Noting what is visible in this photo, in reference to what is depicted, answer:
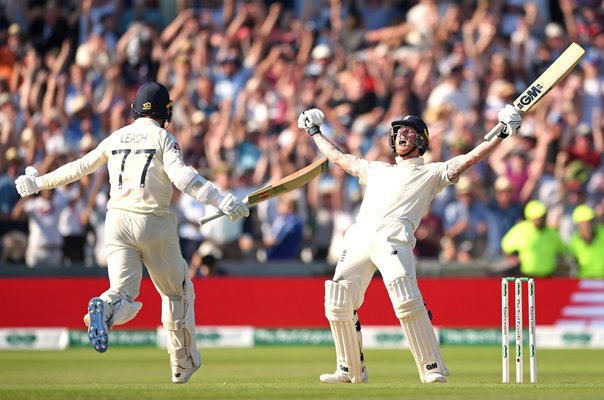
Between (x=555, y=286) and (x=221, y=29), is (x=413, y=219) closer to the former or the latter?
(x=555, y=286)

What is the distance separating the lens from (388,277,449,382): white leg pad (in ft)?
30.1

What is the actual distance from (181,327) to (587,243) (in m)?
7.57

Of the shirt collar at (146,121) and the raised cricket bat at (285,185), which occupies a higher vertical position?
the shirt collar at (146,121)

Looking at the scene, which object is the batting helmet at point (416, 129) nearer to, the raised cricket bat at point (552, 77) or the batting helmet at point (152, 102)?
the raised cricket bat at point (552, 77)

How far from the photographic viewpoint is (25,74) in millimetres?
17188

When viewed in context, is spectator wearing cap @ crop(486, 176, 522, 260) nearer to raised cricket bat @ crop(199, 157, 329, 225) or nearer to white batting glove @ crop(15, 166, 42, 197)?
raised cricket bat @ crop(199, 157, 329, 225)

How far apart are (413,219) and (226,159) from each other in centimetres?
738

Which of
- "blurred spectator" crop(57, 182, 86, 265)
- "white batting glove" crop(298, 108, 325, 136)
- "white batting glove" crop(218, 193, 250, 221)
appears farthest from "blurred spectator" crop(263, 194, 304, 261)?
"white batting glove" crop(218, 193, 250, 221)

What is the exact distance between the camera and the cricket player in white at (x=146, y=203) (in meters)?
9.07

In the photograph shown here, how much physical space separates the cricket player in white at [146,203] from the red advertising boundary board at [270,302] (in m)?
6.00

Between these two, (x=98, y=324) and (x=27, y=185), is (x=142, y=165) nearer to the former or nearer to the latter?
(x=27, y=185)

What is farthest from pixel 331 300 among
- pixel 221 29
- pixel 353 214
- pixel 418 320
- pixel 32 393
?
pixel 221 29

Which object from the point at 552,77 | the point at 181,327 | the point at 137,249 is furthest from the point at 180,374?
the point at 552,77

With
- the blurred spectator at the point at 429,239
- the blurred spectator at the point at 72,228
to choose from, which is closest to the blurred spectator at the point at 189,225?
the blurred spectator at the point at 72,228
